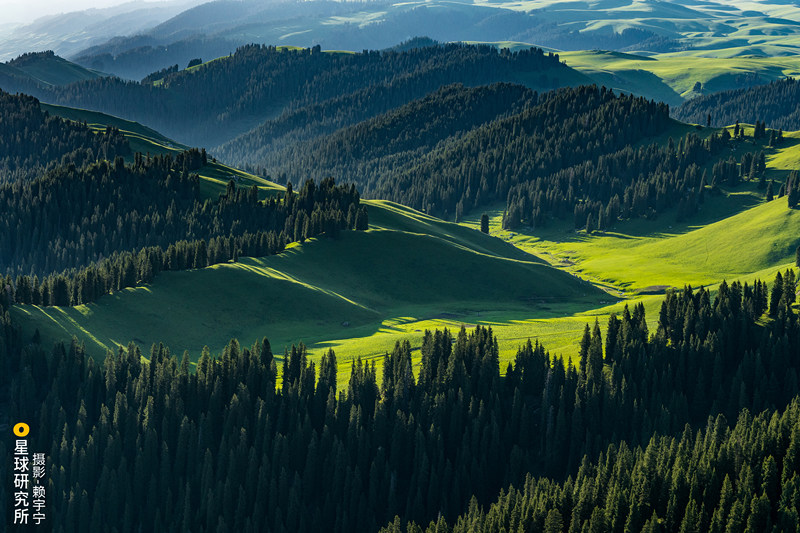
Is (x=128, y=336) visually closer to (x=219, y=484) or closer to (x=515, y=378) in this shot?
(x=219, y=484)

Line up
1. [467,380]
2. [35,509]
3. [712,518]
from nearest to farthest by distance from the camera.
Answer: [712,518], [35,509], [467,380]

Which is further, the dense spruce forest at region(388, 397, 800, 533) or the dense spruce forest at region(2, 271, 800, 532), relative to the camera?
the dense spruce forest at region(2, 271, 800, 532)

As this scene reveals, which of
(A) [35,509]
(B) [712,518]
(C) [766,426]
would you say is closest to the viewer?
(B) [712,518]

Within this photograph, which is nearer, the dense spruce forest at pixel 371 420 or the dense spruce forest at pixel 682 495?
the dense spruce forest at pixel 682 495

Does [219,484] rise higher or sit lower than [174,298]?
lower

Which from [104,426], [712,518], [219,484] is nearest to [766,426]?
[712,518]

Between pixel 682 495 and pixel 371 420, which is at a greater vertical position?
pixel 682 495

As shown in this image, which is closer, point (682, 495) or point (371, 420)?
point (682, 495)

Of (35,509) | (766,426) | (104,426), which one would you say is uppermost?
(766,426)
